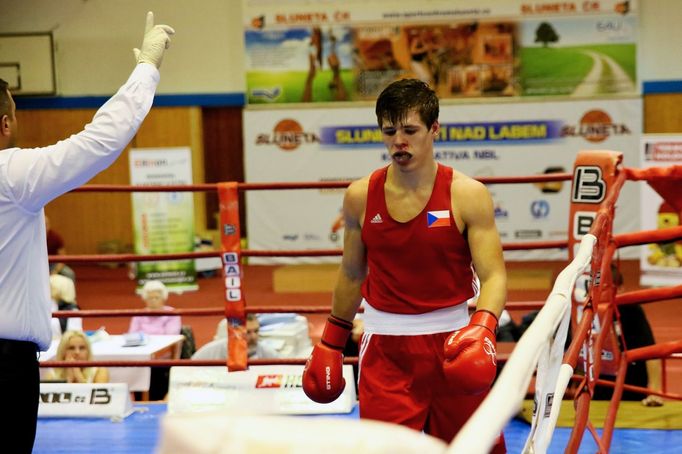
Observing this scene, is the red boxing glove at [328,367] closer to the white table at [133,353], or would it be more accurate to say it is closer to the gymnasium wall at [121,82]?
the white table at [133,353]

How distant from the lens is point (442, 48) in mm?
13383

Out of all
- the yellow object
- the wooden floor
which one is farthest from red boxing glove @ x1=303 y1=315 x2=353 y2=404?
the yellow object

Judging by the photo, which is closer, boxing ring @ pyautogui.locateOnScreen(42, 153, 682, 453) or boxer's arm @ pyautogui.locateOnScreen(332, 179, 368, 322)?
boxing ring @ pyautogui.locateOnScreen(42, 153, 682, 453)

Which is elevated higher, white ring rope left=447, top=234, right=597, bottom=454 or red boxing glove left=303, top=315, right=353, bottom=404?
white ring rope left=447, top=234, right=597, bottom=454

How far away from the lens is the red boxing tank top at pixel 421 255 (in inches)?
106

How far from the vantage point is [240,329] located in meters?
4.52

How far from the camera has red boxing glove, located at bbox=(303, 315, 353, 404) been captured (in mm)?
2928

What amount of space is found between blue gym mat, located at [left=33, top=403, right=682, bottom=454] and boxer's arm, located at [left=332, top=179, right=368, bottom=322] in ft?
4.40

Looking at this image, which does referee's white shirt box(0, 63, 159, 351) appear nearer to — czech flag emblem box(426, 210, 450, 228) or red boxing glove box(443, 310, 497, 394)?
czech flag emblem box(426, 210, 450, 228)

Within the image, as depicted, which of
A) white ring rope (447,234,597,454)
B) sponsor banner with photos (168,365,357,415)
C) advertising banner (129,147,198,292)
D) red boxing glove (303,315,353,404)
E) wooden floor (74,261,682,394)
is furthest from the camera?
advertising banner (129,147,198,292)

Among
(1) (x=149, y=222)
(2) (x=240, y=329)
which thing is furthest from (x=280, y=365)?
(1) (x=149, y=222)

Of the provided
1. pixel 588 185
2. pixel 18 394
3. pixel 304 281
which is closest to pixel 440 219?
pixel 18 394

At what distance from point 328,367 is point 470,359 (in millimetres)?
644

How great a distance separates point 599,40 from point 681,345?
10086 mm
